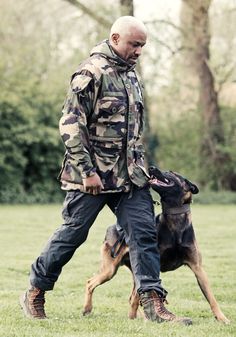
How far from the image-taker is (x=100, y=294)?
8.05 metres

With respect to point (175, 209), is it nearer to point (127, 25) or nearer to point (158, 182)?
point (158, 182)

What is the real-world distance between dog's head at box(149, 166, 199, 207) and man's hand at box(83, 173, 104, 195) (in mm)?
753

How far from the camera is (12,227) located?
16.1 m

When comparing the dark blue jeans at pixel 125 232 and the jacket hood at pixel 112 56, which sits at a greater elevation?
the jacket hood at pixel 112 56

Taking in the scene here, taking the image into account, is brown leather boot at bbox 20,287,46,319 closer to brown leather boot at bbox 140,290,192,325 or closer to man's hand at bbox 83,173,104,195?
brown leather boot at bbox 140,290,192,325

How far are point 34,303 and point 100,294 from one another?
1.75 m

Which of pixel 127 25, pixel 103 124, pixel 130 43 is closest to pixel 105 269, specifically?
pixel 103 124

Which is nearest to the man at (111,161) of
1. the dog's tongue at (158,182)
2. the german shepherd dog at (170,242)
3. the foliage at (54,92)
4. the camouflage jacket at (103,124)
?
the camouflage jacket at (103,124)

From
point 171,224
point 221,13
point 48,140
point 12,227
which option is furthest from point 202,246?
point 221,13

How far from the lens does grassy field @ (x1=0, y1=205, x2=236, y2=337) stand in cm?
581

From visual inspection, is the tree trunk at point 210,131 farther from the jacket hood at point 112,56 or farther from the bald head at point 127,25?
the bald head at point 127,25

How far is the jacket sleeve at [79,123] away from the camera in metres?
5.88

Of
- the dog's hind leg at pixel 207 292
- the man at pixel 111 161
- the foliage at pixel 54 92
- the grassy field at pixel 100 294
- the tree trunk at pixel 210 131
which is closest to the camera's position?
the grassy field at pixel 100 294

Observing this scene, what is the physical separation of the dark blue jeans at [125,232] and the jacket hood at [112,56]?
86 cm
